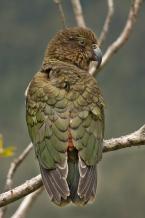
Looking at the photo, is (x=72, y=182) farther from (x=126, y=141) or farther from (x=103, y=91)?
(x=103, y=91)

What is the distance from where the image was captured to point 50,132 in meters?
6.18

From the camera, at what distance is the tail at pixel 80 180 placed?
586 cm

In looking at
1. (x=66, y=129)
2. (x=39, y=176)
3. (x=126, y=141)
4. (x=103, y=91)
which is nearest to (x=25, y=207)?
(x=39, y=176)

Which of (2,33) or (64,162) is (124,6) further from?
(64,162)

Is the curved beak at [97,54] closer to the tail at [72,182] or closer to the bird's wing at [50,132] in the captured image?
the bird's wing at [50,132]

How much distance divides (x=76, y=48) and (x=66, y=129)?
47.7 inches

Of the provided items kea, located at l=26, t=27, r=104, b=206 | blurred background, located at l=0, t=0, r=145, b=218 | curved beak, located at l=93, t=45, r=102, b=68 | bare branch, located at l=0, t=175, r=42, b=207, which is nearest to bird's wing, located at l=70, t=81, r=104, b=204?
kea, located at l=26, t=27, r=104, b=206

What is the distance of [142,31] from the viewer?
49.4 feet

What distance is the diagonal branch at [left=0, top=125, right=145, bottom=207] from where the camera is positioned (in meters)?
5.82

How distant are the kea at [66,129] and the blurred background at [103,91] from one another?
6186 millimetres

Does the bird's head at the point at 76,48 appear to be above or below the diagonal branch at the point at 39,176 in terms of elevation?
above

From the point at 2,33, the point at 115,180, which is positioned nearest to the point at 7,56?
the point at 2,33

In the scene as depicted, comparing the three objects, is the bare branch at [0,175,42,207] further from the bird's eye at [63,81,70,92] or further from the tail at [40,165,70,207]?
the bird's eye at [63,81,70,92]

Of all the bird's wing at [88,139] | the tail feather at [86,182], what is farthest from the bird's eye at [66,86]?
the tail feather at [86,182]
